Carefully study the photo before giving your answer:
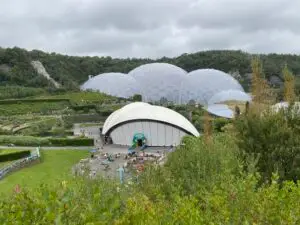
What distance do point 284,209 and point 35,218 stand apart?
103 inches

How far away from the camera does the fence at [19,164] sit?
23.1m

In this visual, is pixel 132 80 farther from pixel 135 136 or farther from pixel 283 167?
pixel 283 167

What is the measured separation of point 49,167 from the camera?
25.4 m

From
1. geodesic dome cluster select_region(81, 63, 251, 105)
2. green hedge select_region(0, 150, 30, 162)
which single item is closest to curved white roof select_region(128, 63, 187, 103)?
geodesic dome cluster select_region(81, 63, 251, 105)

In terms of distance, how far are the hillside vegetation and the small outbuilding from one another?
43.2 m

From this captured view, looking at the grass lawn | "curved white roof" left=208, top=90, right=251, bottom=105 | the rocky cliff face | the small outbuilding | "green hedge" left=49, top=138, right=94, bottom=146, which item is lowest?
the grass lawn

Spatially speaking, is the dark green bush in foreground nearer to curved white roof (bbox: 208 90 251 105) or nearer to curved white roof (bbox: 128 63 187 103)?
curved white roof (bbox: 208 90 251 105)

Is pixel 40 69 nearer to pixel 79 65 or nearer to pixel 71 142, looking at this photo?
pixel 79 65

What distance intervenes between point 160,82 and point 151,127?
38.9m

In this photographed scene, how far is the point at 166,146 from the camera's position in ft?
116

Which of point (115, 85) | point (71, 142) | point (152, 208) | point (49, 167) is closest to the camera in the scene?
point (152, 208)

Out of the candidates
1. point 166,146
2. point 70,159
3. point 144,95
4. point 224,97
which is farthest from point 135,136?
point 144,95

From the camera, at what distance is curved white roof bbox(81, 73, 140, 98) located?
7200 centimetres

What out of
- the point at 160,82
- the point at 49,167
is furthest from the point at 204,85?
the point at 49,167
